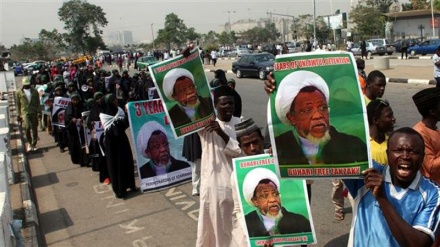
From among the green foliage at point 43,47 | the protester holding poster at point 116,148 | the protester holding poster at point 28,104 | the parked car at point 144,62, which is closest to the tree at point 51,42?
the green foliage at point 43,47

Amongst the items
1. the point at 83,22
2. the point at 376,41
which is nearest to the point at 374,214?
the point at 376,41

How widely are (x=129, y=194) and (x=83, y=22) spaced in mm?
64369

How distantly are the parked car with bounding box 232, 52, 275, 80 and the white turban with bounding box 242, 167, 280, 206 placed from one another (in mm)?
19275

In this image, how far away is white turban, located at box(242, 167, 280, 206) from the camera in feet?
10.1

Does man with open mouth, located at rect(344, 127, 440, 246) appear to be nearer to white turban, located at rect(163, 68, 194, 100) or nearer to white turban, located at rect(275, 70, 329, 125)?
white turban, located at rect(275, 70, 329, 125)

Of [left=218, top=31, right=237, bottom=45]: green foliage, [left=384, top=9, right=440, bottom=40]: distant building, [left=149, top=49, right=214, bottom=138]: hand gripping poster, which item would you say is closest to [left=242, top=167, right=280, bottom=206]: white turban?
[left=149, top=49, right=214, bottom=138]: hand gripping poster

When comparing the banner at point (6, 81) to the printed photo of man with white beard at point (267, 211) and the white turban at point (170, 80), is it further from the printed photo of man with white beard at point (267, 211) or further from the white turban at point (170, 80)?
the printed photo of man with white beard at point (267, 211)

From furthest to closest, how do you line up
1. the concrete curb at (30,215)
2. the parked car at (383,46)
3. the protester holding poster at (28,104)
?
the parked car at (383,46)
the protester holding poster at (28,104)
the concrete curb at (30,215)

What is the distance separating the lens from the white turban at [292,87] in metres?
2.18

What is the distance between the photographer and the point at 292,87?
2.24m

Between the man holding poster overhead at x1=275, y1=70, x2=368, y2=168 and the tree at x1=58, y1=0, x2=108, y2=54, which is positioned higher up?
the tree at x1=58, y1=0, x2=108, y2=54

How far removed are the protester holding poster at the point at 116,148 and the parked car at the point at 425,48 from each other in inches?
1172

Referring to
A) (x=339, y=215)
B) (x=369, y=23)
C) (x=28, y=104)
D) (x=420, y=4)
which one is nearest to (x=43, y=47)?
(x=369, y=23)

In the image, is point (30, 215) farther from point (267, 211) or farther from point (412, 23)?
point (412, 23)
